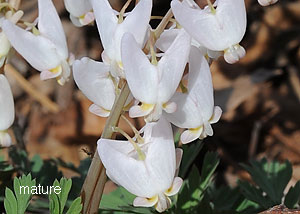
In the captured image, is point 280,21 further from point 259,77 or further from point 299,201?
point 299,201

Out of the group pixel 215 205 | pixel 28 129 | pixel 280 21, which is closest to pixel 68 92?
pixel 28 129

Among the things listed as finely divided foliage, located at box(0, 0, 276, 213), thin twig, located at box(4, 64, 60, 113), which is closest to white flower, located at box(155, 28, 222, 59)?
finely divided foliage, located at box(0, 0, 276, 213)

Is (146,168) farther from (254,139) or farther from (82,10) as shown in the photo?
(254,139)

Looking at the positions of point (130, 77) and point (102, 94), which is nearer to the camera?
point (130, 77)

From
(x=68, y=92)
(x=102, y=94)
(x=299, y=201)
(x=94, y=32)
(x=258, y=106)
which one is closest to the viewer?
(x=102, y=94)

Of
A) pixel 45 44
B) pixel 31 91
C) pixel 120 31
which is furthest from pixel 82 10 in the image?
pixel 31 91

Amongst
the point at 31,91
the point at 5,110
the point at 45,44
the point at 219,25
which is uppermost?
the point at 219,25
